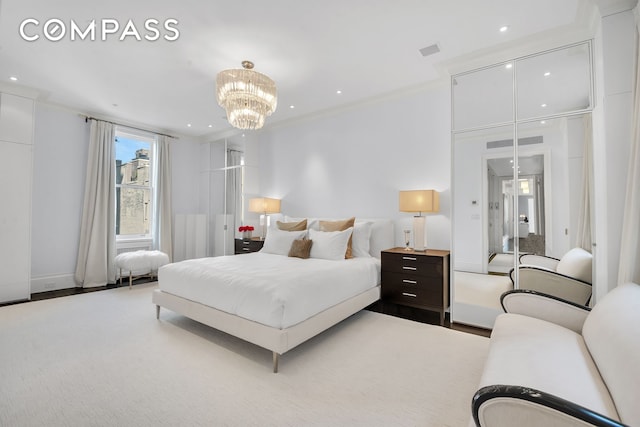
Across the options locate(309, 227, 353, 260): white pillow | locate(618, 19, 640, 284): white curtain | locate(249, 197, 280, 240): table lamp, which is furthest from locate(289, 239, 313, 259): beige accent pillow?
locate(618, 19, 640, 284): white curtain

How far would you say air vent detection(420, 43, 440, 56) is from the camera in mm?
2942

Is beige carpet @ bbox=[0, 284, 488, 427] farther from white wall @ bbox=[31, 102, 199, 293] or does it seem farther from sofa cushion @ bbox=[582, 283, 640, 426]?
white wall @ bbox=[31, 102, 199, 293]

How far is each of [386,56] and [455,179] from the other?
5.24ft

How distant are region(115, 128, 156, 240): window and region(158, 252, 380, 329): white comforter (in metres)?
3.02

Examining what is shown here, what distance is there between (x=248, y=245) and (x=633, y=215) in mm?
4748

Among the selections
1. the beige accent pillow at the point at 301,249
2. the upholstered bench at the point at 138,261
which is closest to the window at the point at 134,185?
the upholstered bench at the point at 138,261

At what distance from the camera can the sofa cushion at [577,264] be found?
8.30ft

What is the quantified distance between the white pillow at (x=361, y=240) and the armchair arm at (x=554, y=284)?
1.74 meters

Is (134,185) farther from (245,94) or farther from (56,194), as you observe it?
(245,94)

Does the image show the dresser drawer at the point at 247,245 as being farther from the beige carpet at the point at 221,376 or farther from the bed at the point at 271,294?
the beige carpet at the point at 221,376

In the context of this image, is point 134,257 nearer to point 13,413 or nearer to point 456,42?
point 13,413

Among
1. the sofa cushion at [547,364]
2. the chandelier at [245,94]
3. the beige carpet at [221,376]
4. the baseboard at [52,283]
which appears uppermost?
the chandelier at [245,94]

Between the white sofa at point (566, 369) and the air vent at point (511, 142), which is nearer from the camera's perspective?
the white sofa at point (566, 369)

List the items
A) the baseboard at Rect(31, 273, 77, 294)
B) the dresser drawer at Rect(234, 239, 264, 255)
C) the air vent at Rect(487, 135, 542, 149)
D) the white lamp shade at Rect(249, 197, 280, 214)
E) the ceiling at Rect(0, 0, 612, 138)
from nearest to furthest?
the ceiling at Rect(0, 0, 612, 138), the air vent at Rect(487, 135, 542, 149), the baseboard at Rect(31, 273, 77, 294), the dresser drawer at Rect(234, 239, 264, 255), the white lamp shade at Rect(249, 197, 280, 214)
